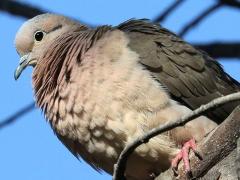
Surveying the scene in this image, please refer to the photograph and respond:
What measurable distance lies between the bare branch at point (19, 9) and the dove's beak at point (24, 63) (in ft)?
1.11

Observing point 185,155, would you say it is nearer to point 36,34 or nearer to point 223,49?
point 223,49

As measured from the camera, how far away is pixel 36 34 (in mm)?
5422

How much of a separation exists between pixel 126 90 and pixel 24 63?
4.32ft

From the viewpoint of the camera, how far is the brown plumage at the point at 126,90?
424 centimetres

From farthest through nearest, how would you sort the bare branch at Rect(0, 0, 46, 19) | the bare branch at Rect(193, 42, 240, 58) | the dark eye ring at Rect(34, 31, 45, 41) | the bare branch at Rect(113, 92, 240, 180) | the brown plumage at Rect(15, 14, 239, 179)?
the dark eye ring at Rect(34, 31, 45, 41) < the bare branch at Rect(0, 0, 46, 19) < the bare branch at Rect(193, 42, 240, 58) < the brown plumage at Rect(15, 14, 239, 179) < the bare branch at Rect(113, 92, 240, 180)

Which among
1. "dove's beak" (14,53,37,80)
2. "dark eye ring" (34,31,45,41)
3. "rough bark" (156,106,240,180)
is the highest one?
"dark eye ring" (34,31,45,41)

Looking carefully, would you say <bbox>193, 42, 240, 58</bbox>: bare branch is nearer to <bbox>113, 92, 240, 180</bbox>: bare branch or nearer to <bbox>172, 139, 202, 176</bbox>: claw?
<bbox>172, 139, 202, 176</bbox>: claw

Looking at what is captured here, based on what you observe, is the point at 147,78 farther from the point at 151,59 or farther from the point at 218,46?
the point at 218,46

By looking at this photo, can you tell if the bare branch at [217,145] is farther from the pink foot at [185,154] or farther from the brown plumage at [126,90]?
the brown plumage at [126,90]

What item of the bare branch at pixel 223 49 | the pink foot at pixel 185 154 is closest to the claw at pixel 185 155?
the pink foot at pixel 185 154

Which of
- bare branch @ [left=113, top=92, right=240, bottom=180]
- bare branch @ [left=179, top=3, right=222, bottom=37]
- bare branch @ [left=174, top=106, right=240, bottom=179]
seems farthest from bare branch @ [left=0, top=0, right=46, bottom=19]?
bare branch @ [left=113, top=92, right=240, bottom=180]

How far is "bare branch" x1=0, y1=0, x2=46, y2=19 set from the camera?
16.7ft

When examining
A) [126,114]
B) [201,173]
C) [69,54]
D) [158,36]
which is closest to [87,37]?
[69,54]

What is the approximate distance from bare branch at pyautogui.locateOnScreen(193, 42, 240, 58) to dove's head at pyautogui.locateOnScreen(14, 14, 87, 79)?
107cm
